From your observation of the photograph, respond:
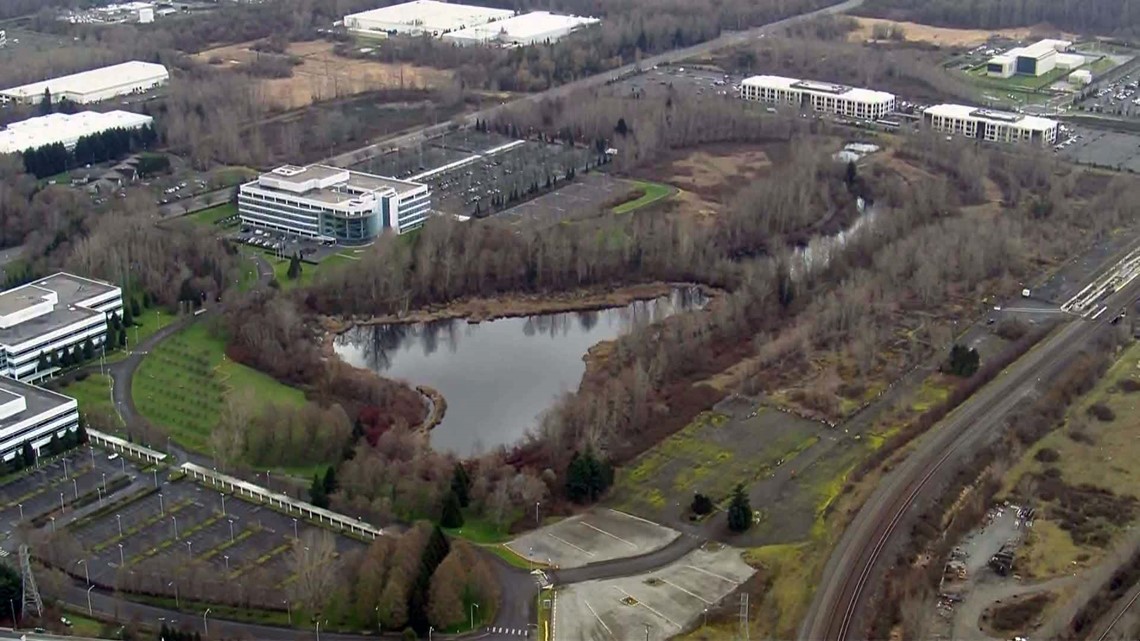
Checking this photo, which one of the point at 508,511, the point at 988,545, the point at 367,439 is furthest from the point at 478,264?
the point at 988,545

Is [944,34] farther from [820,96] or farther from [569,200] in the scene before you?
[569,200]

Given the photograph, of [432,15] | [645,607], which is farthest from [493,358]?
[432,15]

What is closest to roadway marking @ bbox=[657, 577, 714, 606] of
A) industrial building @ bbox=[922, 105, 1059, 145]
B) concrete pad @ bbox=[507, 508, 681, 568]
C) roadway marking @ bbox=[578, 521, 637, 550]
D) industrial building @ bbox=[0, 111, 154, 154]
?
concrete pad @ bbox=[507, 508, 681, 568]

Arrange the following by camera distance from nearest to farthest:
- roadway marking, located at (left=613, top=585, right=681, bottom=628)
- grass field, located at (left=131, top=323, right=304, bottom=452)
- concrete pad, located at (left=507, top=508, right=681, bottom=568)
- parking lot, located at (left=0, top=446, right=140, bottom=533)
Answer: roadway marking, located at (left=613, top=585, right=681, bottom=628) → concrete pad, located at (left=507, top=508, right=681, bottom=568) → parking lot, located at (left=0, top=446, right=140, bottom=533) → grass field, located at (left=131, top=323, right=304, bottom=452)

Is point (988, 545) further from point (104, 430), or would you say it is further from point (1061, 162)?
point (1061, 162)

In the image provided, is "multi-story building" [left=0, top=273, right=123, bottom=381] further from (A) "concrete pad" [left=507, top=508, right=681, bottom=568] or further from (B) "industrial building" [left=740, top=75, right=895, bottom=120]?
(B) "industrial building" [left=740, top=75, right=895, bottom=120]
